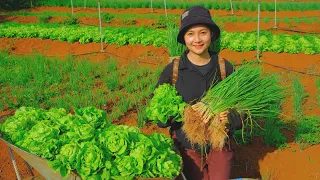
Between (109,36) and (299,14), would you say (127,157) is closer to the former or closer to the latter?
(109,36)

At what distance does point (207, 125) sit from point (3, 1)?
2239 centimetres

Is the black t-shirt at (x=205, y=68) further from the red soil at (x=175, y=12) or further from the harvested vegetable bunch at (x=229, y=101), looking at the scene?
the red soil at (x=175, y=12)

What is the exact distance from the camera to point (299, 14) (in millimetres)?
16891

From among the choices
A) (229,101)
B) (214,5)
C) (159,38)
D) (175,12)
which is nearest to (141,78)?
(159,38)

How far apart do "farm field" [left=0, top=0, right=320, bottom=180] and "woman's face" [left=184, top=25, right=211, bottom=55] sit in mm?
1078

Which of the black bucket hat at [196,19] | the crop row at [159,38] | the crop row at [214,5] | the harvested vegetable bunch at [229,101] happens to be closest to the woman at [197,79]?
the black bucket hat at [196,19]

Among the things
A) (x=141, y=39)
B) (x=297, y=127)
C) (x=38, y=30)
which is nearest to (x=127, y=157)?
(x=297, y=127)

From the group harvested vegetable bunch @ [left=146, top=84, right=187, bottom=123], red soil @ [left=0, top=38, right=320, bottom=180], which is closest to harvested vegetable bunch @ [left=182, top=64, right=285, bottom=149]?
harvested vegetable bunch @ [left=146, top=84, right=187, bottom=123]

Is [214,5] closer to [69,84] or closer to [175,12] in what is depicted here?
[175,12]

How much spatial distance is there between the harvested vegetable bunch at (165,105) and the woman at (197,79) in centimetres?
17

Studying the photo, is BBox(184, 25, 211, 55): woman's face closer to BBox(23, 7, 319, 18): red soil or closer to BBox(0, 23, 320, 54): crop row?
BBox(0, 23, 320, 54): crop row

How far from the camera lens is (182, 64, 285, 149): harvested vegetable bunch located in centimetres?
278

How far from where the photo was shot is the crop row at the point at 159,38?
8617 mm

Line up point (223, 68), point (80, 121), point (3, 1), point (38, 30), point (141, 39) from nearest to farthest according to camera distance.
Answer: point (80, 121) → point (223, 68) → point (141, 39) → point (38, 30) → point (3, 1)
